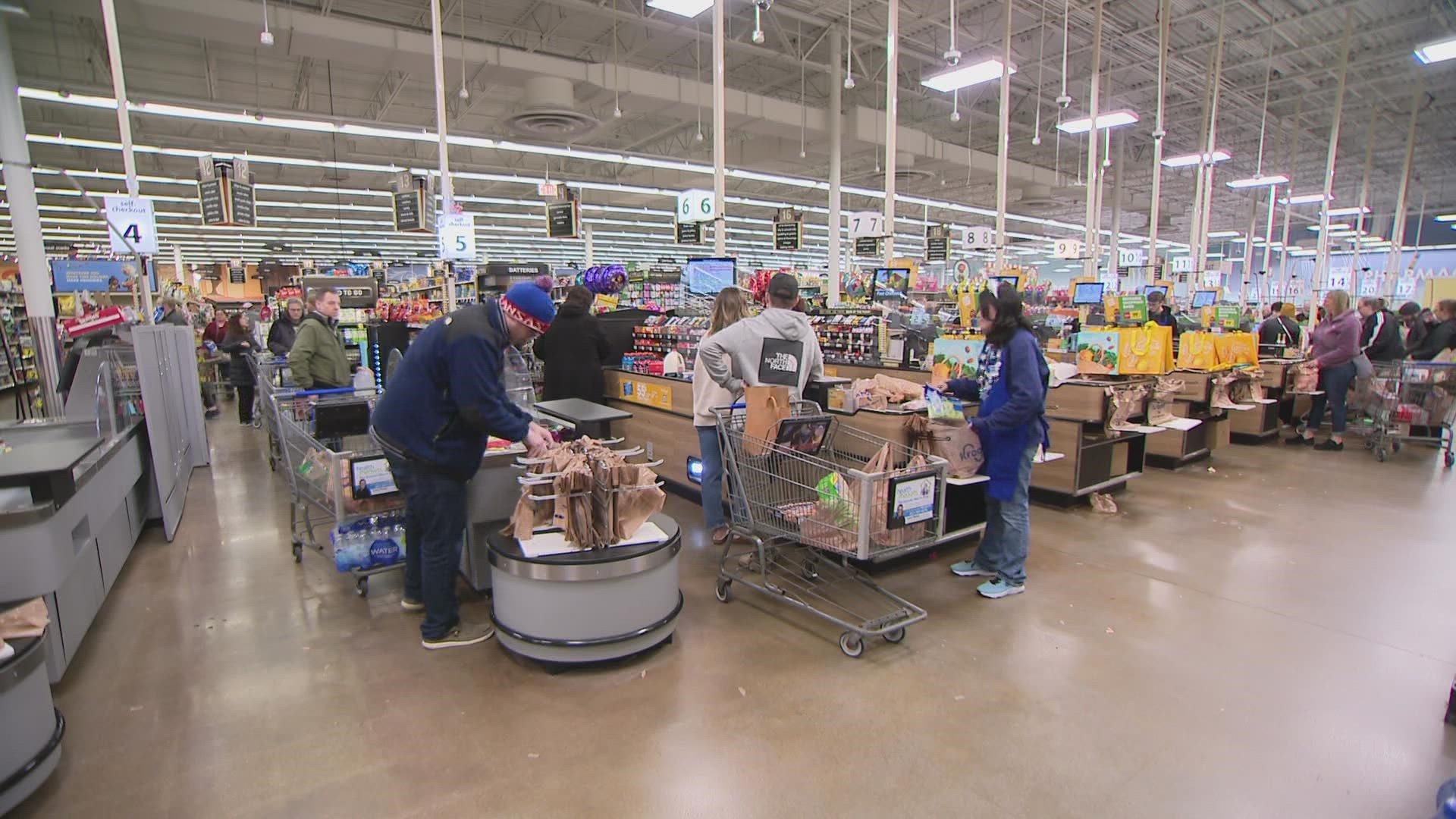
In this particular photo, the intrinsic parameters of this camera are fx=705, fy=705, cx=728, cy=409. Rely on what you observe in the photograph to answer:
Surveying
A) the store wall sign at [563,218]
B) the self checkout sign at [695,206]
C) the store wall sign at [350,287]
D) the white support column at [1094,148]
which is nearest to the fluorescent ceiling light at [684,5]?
the self checkout sign at [695,206]

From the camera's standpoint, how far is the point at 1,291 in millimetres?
13438

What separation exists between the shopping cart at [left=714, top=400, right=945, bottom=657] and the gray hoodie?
230mm

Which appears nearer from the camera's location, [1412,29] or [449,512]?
[449,512]

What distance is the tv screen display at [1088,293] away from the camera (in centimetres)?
1020

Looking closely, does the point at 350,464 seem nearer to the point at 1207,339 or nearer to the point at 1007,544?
the point at 1007,544

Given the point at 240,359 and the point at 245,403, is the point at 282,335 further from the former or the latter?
the point at 245,403

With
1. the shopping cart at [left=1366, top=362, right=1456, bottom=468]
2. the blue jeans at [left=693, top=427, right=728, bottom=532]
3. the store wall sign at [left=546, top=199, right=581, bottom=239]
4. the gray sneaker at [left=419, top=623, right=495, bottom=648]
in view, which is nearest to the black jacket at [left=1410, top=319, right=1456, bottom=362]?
the shopping cart at [left=1366, top=362, right=1456, bottom=468]

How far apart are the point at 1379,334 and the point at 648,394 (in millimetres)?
8703

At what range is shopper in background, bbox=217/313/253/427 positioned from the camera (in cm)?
967

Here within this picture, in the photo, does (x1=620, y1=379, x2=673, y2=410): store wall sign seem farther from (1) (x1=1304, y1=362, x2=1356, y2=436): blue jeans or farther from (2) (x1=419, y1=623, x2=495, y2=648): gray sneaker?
(1) (x1=1304, y1=362, x2=1356, y2=436): blue jeans

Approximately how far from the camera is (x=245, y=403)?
10000 millimetres

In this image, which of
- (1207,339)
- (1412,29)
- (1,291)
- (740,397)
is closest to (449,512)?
(740,397)

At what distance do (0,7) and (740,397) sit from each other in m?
8.73

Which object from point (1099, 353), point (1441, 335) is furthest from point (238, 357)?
point (1441, 335)
